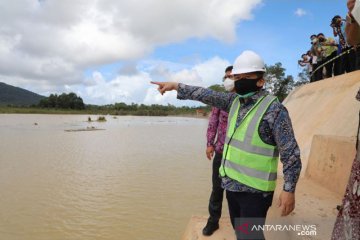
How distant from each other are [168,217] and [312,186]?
2.49m

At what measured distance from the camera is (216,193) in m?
3.51

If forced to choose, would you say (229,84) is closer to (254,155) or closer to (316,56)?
(254,155)

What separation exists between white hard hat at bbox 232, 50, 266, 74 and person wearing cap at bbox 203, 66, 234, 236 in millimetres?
1040

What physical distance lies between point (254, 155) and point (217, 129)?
4.79 feet

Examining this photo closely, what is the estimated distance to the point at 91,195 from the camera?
7449mm

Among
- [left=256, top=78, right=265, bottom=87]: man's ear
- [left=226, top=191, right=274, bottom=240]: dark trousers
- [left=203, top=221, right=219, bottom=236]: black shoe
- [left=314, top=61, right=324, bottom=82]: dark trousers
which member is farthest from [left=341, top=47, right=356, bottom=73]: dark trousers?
[left=226, top=191, right=274, bottom=240]: dark trousers

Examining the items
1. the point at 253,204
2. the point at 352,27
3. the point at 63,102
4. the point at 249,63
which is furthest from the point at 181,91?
the point at 63,102

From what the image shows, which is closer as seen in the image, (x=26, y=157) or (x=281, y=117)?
(x=281, y=117)

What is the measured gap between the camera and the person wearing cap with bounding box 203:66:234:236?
346 centimetres

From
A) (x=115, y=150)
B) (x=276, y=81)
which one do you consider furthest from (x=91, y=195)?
(x=276, y=81)

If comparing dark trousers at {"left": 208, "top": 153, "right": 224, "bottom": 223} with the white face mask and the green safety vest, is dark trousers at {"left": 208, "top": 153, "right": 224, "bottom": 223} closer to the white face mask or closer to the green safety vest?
the white face mask

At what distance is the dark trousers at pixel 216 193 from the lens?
3.45 metres

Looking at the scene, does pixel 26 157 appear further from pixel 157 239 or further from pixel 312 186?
pixel 312 186

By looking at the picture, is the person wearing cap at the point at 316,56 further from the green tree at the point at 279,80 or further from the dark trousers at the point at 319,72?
the green tree at the point at 279,80
